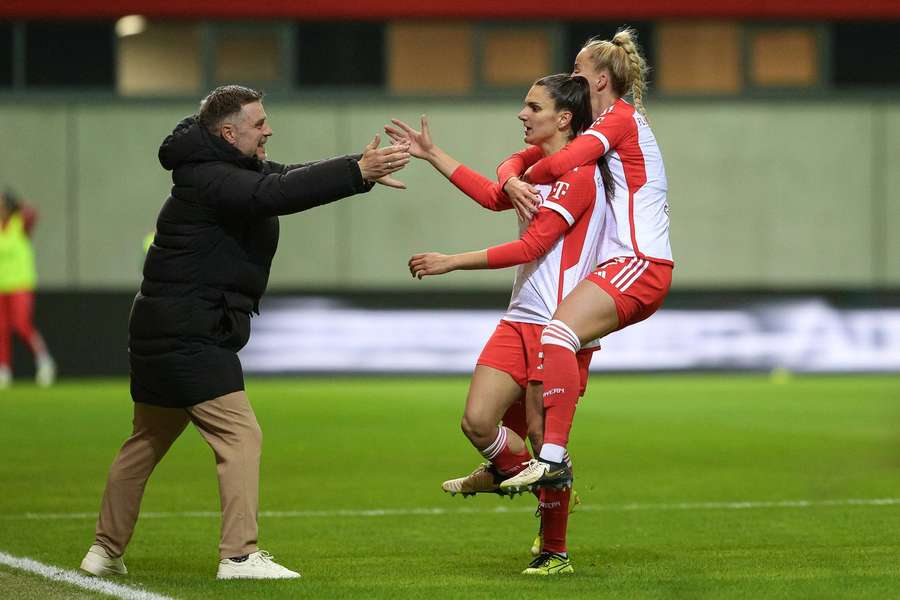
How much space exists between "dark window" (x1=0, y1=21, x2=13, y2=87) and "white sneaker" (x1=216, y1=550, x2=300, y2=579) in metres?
16.8

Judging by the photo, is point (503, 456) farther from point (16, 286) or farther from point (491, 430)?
point (16, 286)

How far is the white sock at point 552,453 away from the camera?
21.7ft

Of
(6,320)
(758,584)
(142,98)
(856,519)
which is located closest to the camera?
(758,584)

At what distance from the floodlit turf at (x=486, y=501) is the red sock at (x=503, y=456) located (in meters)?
0.44

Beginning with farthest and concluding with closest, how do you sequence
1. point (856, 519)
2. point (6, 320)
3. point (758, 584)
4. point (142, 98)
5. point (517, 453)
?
1. point (142, 98)
2. point (6, 320)
3. point (856, 519)
4. point (517, 453)
5. point (758, 584)

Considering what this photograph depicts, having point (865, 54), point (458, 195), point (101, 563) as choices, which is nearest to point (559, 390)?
point (101, 563)

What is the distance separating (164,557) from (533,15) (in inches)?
628

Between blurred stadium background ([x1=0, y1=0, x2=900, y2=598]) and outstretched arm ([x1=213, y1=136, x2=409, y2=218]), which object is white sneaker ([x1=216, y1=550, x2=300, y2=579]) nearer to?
outstretched arm ([x1=213, y1=136, x2=409, y2=218])

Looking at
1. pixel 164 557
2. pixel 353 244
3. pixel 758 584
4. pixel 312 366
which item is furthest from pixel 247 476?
pixel 353 244

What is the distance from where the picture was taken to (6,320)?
20031 millimetres

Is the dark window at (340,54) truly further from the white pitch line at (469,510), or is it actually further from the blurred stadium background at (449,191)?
the white pitch line at (469,510)

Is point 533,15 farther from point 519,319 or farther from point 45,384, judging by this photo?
point 519,319

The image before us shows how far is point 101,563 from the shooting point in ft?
22.7

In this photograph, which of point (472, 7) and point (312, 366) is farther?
point (472, 7)
